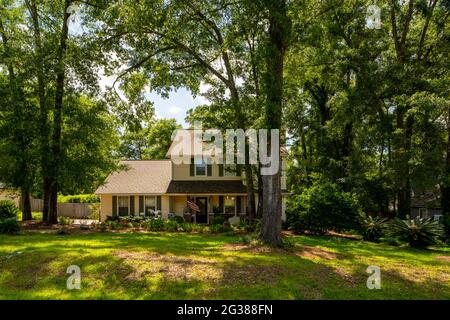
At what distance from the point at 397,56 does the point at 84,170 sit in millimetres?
20194

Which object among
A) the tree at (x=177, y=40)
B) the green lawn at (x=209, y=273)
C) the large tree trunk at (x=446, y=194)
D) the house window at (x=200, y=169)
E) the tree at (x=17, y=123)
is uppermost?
the tree at (x=177, y=40)

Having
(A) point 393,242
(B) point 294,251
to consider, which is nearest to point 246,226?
(A) point 393,242

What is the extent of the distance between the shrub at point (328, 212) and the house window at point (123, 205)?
13194mm

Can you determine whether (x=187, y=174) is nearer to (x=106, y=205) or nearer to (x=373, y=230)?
(x=106, y=205)

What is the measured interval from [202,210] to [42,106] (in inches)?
500

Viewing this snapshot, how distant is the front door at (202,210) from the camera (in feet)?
85.7

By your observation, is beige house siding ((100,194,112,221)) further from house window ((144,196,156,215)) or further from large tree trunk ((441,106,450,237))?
large tree trunk ((441,106,450,237))

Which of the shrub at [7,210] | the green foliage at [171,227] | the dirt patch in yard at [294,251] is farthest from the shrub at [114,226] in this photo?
the dirt patch in yard at [294,251]

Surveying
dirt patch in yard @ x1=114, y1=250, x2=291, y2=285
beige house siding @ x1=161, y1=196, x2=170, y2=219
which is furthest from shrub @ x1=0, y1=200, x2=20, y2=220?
dirt patch in yard @ x1=114, y1=250, x2=291, y2=285

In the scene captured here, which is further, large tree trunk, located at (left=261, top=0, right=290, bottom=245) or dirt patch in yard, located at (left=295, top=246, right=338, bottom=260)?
large tree trunk, located at (left=261, top=0, right=290, bottom=245)

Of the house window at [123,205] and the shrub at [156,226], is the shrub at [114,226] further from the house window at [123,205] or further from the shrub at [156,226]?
the house window at [123,205]

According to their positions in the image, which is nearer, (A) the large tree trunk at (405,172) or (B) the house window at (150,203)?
(A) the large tree trunk at (405,172)

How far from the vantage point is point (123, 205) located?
26656 millimetres

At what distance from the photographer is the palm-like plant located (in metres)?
15.3
